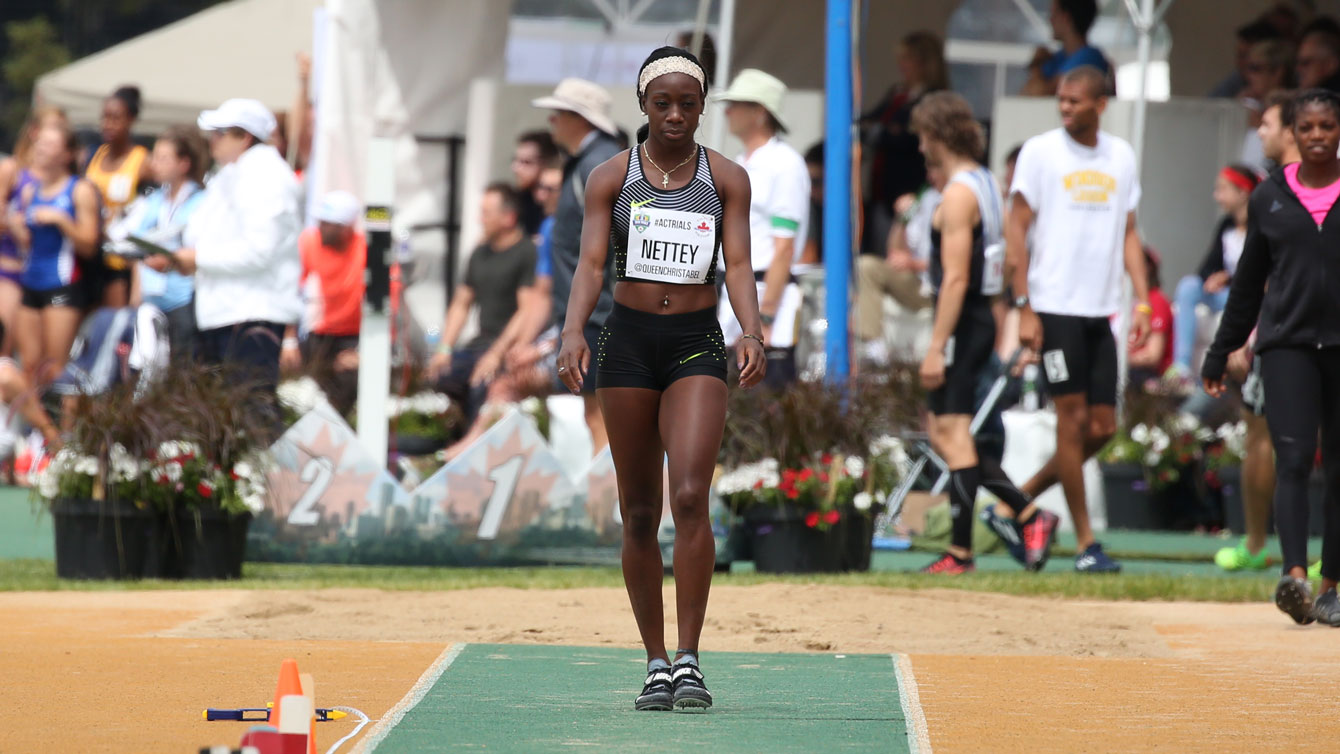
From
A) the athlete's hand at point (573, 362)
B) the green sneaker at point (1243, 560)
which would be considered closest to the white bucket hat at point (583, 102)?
the green sneaker at point (1243, 560)

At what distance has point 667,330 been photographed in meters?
5.81

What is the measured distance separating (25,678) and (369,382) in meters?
4.66

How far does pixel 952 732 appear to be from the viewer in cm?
532

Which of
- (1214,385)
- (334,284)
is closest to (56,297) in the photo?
(334,284)

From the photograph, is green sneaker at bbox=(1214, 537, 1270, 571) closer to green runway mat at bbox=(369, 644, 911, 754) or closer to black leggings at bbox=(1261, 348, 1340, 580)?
black leggings at bbox=(1261, 348, 1340, 580)

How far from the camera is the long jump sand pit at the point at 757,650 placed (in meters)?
5.39

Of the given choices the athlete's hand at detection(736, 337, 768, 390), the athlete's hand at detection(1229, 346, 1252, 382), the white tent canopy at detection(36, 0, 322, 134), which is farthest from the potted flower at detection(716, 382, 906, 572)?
the white tent canopy at detection(36, 0, 322, 134)

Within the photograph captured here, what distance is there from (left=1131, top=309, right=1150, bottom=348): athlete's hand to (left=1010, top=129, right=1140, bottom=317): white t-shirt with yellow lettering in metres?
0.12

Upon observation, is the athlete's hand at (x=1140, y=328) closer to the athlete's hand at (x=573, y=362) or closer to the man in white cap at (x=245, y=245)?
the man in white cap at (x=245, y=245)

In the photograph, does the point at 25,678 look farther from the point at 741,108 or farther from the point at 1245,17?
the point at 1245,17

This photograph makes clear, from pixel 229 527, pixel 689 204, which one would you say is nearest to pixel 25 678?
pixel 689 204

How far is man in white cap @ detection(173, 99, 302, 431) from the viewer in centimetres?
1072

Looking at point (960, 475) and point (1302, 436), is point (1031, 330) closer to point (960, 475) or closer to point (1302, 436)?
point (960, 475)

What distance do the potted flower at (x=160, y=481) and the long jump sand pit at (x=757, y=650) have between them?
0.43m
